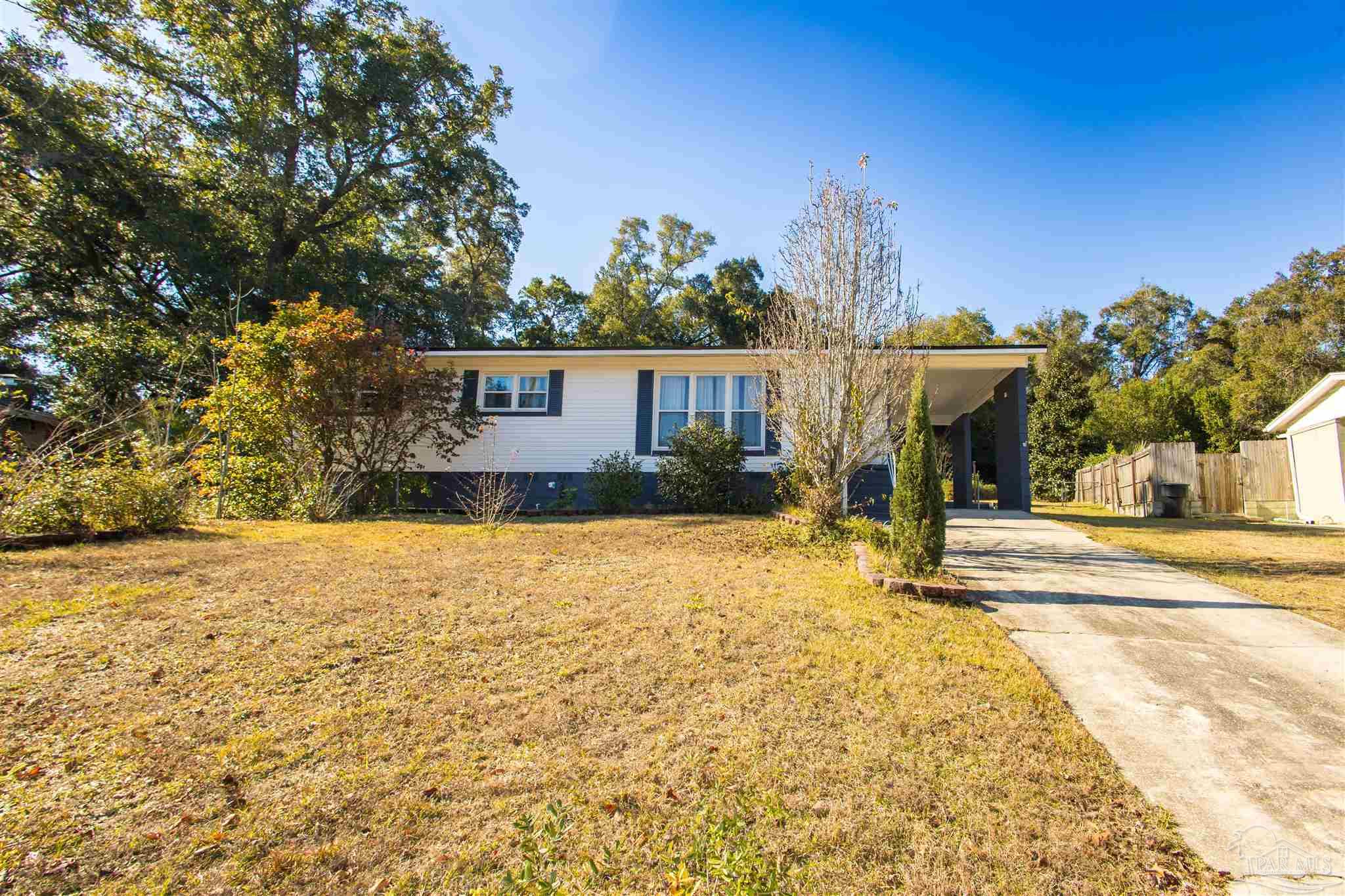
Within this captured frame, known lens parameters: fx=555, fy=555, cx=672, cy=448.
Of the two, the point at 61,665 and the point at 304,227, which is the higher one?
the point at 304,227

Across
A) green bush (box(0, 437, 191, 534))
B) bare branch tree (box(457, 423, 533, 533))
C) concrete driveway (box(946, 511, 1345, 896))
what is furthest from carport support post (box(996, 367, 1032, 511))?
green bush (box(0, 437, 191, 534))

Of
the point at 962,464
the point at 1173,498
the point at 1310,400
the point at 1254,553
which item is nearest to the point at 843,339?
the point at 1254,553

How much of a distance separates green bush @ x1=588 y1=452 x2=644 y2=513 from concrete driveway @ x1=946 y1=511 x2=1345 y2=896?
23.3 ft

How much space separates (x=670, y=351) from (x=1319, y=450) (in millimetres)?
13917

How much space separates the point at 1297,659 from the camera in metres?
3.73

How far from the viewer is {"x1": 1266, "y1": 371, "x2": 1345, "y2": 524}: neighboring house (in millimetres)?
11109

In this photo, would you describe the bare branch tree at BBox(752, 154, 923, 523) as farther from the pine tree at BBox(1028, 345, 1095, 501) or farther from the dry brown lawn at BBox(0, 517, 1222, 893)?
the pine tree at BBox(1028, 345, 1095, 501)

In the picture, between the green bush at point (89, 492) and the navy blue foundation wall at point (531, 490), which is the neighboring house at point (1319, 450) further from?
the green bush at point (89, 492)

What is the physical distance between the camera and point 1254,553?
745cm

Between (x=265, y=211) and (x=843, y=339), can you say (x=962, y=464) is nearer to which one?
(x=843, y=339)

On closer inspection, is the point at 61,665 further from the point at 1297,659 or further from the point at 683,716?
the point at 1297,659

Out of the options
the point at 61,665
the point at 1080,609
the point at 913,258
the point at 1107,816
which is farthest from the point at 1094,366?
the point at 61,665

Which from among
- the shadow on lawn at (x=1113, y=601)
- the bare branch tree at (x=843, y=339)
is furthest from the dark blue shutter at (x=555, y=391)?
the shadow on lawn at (x=1113, y=601)

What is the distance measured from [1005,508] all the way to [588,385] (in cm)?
1005
